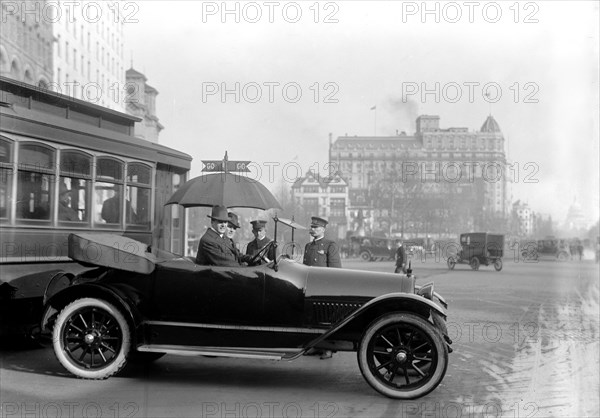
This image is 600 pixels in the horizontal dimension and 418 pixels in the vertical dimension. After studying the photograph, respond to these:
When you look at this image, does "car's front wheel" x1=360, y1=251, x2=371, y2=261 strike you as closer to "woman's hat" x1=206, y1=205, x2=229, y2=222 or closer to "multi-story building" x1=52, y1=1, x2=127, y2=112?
"woman's hat" x1=206, y1=205, x2=229, y2=222

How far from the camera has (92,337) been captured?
558 centimetres

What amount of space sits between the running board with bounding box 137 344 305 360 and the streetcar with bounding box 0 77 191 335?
1793 millimetres

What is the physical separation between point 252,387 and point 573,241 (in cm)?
2208

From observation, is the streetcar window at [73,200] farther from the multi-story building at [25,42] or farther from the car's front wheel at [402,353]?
the multi-story building at [25,42]

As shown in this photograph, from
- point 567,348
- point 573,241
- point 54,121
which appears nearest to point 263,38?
point 54,121

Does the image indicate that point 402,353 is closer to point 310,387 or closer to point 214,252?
point 310,387

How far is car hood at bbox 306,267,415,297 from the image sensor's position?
5.46m

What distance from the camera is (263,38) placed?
8.41 m

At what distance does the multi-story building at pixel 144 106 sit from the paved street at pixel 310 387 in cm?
575

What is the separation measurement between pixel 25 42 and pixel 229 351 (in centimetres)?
3557

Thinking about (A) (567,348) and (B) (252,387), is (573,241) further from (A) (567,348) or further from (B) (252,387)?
(B) (252,387)

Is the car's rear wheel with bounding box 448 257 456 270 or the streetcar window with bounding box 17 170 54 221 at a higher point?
the streetcar window with bounding box 17 170 54 221

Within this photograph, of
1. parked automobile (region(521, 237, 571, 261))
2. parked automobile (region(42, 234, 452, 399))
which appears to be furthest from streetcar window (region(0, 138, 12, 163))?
parked automobile (region(521, 237, 571, 261))

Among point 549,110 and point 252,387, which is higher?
point 549,110
